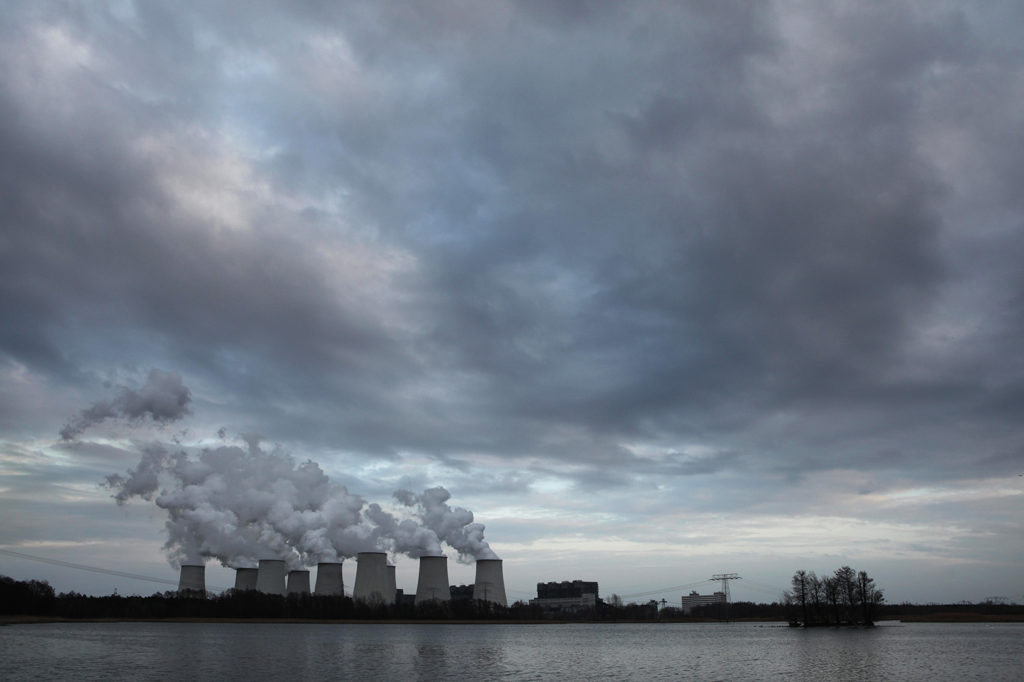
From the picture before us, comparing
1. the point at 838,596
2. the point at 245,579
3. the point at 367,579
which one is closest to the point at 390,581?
the point at 367,579

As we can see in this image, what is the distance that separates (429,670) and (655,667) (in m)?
14.9

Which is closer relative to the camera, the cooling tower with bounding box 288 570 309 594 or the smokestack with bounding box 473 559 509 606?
the smokestack with bounding box 473 559 509 606

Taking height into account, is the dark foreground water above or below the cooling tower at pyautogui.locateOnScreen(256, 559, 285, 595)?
below

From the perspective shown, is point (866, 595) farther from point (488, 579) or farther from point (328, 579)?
point (328, 579)

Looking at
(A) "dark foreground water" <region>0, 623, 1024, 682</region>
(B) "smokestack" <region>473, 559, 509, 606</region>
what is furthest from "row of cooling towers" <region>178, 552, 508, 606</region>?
(A) "dark foreground water" <region>0, 623, 1024, 682</region>

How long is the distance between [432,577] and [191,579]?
45842mm

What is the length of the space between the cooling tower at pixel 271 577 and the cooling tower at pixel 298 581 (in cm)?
769

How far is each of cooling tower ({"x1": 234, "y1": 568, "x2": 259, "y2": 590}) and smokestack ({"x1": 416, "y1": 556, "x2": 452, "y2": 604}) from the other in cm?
3025

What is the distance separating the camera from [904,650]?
6581 cm

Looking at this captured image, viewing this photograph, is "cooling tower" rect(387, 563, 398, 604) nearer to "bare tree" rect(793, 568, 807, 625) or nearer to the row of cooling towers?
the row of cooling towers

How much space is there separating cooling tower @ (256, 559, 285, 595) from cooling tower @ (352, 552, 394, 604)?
611 inches

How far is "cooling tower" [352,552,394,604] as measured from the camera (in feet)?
395

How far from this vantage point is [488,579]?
122m

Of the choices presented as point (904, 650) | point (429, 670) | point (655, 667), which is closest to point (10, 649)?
point (429, 670)
